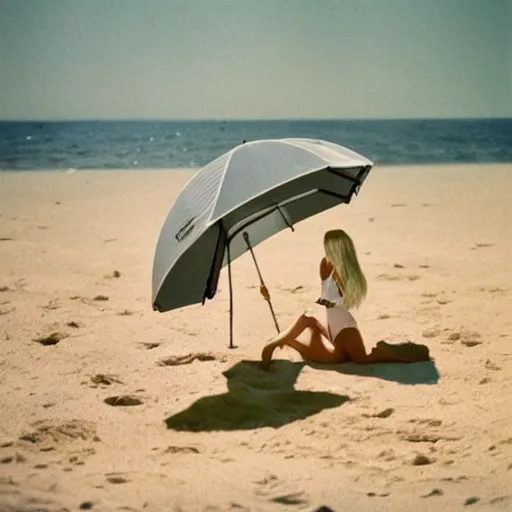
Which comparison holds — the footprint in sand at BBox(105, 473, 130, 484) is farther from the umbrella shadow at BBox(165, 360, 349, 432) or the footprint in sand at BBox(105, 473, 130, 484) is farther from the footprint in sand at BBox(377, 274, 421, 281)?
the footprint in sand at BBox(377, 274, 421, 281)

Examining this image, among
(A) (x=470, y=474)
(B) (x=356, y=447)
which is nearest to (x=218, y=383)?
(B) (x=356, y=447)

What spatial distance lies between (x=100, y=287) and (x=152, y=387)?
5.07 ft

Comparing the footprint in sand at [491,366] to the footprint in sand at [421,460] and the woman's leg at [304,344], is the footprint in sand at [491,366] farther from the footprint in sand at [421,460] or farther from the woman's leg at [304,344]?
the footprint in sand at [421,460]

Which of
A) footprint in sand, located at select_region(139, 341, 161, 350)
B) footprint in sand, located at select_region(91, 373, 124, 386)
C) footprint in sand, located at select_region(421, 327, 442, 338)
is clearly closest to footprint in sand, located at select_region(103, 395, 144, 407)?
footprint in sand, located at select_region(91, 373, 124, 386)

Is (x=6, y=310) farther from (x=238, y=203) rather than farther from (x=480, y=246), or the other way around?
(x=480, y=246)

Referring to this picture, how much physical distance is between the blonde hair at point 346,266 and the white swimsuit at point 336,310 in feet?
0.09

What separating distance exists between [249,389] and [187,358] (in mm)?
533

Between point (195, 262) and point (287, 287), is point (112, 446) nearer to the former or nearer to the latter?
point (195, 262)

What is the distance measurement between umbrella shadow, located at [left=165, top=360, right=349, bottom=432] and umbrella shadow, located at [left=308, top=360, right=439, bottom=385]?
0.74 feet

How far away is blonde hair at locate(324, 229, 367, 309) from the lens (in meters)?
3.18

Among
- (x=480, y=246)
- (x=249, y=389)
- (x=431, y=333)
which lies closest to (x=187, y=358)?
(x=249, y=389)

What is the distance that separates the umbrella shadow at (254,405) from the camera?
8.82 feet

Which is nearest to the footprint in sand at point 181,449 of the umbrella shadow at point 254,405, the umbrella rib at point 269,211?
the umbrella shadow at point 254,405

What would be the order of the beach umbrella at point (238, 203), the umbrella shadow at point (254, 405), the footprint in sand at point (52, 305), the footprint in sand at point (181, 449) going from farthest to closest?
the footprint in sand at point (52, 305), the beach umbrella at point (238, 203), the umbrella shadow at point (254, 405), the footprint in sand at point (181, 449)
